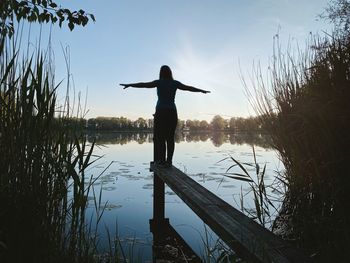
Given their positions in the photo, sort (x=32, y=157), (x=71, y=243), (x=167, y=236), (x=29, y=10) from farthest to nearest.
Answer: (x=167, y=236) < (x=29, y=10) < (x=71, y=243) < (x=32, y=157)

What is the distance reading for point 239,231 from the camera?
8.11 feet

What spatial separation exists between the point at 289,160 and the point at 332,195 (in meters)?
0.83

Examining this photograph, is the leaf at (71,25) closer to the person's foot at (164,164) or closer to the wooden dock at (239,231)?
the wooden dock at (239,231)

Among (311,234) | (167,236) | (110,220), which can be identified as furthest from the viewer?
(110,220)

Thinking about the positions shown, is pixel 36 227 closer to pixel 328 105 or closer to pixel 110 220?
pixel 328 105

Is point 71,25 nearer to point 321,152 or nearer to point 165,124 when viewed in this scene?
point 165,124

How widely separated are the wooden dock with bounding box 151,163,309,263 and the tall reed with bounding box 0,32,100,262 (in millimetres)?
1222

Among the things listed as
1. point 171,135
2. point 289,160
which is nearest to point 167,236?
point 171,135

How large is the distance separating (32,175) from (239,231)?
1.71m

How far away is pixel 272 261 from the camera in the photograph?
1968 mm

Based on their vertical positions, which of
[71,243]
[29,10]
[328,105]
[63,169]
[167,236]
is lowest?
[167,236]

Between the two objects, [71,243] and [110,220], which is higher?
[71,243]

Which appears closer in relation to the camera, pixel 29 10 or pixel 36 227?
pixel 36 227

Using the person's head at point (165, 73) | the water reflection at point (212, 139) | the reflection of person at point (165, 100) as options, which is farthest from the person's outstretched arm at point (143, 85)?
the water reflection at point (212, 139)
